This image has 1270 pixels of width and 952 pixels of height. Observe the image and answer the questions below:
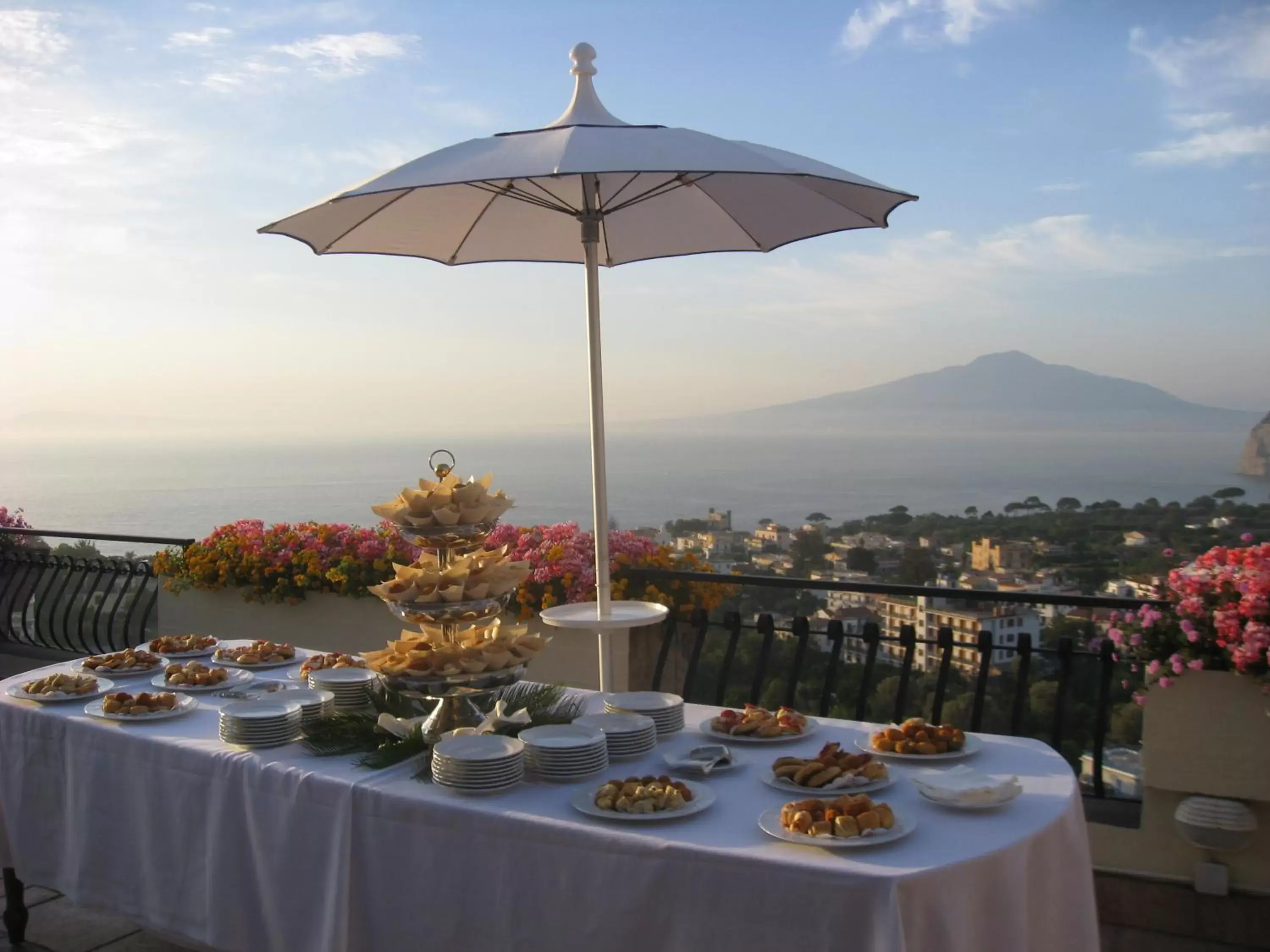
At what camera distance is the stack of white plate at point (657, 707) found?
266cm

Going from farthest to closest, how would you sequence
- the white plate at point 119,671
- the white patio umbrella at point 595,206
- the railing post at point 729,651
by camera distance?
the railing post at point 729,651, the white plate at point 119,671, the white patio umbrella at point 595,206

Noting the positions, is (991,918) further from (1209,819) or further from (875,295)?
(875,295)

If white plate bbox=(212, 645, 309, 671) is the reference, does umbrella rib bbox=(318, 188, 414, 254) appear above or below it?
above

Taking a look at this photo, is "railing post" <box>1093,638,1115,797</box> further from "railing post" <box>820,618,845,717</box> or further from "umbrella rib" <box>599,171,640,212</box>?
"umbrella rib" <box>599,171,640,212</box>

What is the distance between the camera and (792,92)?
782 centimetres

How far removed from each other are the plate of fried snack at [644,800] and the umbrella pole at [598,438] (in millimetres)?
1392

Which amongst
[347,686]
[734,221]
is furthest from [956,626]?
[347,686]

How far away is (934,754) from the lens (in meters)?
2.37

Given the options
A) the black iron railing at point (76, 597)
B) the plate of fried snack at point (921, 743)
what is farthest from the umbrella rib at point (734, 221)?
the black iron railing at point (76, 597)

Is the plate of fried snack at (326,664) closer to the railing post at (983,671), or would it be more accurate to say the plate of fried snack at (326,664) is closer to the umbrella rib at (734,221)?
the umbrella rib at (734,221)

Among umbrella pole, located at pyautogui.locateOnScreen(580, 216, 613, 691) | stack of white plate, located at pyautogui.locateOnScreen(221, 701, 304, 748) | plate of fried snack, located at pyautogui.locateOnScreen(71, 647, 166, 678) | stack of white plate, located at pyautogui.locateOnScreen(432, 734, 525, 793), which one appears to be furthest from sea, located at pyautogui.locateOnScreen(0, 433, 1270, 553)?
plate of fried snack, located at pyautogui.locateOnScreen(71, 647, 166, 678)

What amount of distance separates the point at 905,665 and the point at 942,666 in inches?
5.5

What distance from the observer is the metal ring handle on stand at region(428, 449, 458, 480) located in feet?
9.03

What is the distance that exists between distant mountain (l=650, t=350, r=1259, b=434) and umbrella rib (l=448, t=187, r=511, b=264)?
5777 mm
